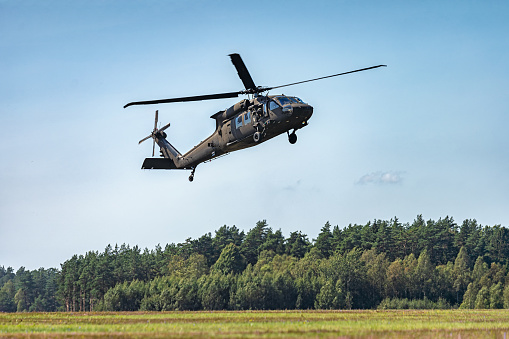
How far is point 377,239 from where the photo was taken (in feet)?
530

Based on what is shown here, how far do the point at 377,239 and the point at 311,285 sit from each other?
49.9 metres

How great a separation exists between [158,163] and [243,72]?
15.0 m

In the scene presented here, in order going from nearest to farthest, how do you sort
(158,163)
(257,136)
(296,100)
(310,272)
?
(296,100) → (257,136) → (158,163) → (310,272)

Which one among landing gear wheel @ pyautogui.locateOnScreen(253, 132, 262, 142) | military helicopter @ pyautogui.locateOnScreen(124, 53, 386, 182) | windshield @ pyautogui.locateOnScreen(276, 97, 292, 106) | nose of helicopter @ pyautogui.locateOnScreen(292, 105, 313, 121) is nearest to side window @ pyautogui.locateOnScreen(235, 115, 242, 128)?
military helicopter @ pyautogui.locateOnScreen(124, 53, 386, 182)

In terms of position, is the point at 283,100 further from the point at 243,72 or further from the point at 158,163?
the point at 158,163

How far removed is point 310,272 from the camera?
413 feet

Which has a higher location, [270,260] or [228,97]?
[228,97]

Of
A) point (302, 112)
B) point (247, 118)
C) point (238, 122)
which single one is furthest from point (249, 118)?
point (302, 112)

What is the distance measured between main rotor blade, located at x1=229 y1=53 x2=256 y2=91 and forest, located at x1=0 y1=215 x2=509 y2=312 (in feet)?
200

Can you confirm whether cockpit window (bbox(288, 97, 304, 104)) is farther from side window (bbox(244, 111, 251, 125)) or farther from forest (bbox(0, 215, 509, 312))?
forest (bbox(0, 215, 509, 312))

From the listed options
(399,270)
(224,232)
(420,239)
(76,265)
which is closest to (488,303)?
(399,270)

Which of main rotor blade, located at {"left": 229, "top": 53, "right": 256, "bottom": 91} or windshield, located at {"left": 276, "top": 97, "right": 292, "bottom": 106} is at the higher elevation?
main rotor blade, located at {"left": 229, "top": 53, "right": 256, "bottom": 91}

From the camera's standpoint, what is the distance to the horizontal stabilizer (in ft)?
186

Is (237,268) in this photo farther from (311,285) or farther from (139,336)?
(139,336)
